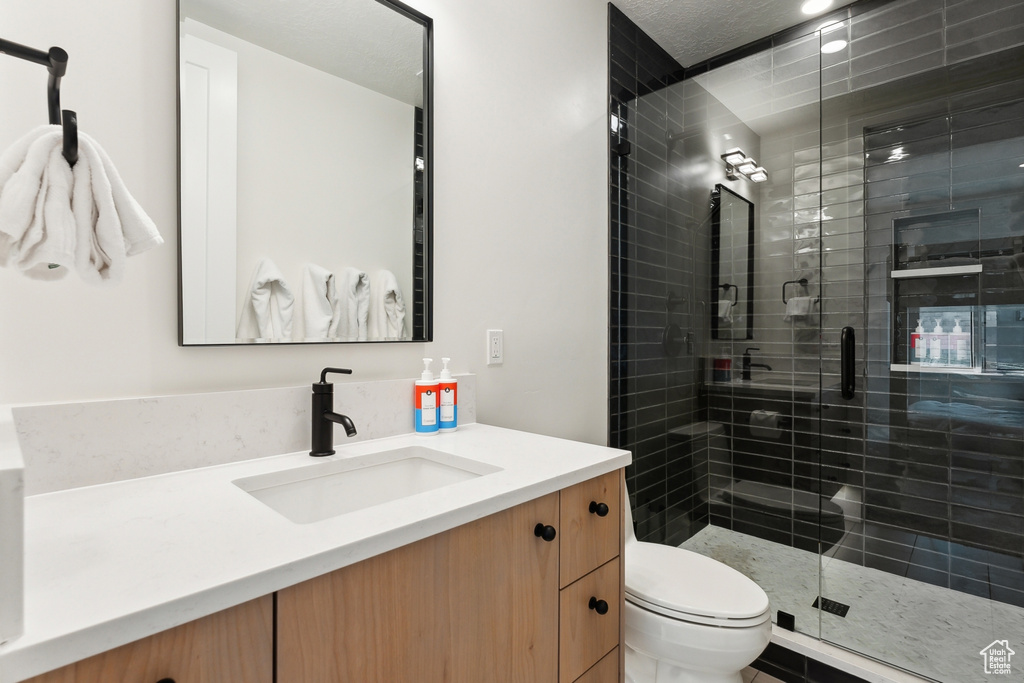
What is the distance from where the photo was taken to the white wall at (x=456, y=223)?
835 millimetres

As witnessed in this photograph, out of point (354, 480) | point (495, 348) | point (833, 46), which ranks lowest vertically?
point (354, 480)

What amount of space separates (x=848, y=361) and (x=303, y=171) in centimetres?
196

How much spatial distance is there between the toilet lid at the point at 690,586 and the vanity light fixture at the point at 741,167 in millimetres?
1545

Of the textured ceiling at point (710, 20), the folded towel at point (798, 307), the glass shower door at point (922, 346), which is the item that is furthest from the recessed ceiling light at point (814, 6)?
the folded towel at point (798, 307)

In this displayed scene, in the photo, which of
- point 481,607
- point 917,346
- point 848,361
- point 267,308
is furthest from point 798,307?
point 267,308

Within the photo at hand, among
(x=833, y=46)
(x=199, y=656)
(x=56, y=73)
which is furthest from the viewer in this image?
(x=833, y=46)

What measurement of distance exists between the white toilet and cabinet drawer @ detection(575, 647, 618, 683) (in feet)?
0.90

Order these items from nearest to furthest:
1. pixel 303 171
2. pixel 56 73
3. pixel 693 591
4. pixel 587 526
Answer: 1. pixel 56 73
2. pixel 587 526
3. pixel 303 171
4. pixel 693 591

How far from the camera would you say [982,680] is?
1531 mm

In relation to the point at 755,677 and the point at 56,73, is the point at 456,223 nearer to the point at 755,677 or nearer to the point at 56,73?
the point at 56,73

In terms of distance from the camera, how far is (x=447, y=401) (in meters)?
1.30

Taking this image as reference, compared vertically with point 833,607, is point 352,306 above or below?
above

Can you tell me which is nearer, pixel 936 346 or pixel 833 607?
pixel 936 346

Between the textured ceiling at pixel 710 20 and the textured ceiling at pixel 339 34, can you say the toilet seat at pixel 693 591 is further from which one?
the textured ceiling at pixel 710 20
